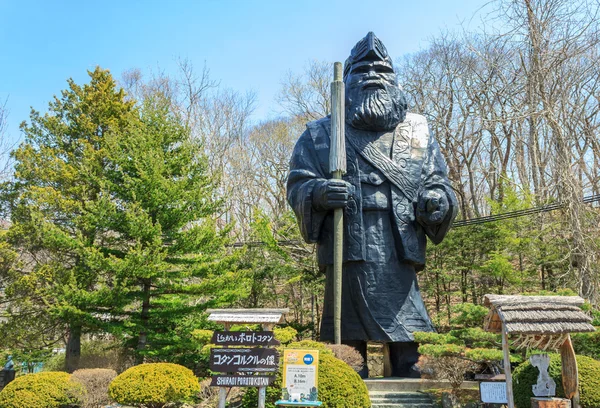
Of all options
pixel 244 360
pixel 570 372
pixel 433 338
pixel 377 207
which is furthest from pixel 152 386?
pixel 570 372

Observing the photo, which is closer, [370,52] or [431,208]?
[431,208]

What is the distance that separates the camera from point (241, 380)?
17.7 feet

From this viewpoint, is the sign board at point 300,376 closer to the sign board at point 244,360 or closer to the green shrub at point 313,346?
the sign board at point 244,360

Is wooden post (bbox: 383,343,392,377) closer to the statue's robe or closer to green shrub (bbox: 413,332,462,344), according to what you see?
the statue's robe

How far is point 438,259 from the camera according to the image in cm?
1617

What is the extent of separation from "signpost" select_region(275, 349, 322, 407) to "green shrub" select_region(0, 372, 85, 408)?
419cm

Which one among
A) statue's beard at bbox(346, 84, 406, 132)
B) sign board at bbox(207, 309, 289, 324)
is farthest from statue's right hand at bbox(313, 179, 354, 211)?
sign board at bbox(207, 309, 289, 324)

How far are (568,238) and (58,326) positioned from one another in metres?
13.8

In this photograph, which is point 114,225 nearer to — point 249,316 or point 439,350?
point 249,316

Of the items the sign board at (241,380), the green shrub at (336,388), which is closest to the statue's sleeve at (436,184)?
the green shrub at (336,388)

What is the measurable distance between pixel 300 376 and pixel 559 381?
3.22 metres

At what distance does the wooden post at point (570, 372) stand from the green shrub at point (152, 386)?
15.4ft

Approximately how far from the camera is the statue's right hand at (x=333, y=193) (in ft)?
23.1

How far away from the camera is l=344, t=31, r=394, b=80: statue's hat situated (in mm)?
8180
